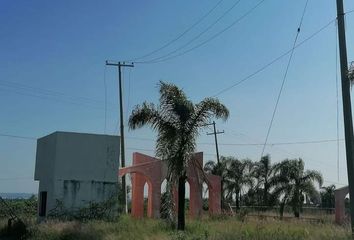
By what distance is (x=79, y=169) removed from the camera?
30578mm

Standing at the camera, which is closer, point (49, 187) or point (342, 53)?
point (342, 53)

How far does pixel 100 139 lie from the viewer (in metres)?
31.2

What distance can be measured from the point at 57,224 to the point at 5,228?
4.61 m

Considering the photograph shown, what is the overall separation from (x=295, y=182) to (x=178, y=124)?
100 feet

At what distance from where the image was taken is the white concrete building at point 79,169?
30172mm

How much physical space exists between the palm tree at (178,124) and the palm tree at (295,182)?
29.2 metres

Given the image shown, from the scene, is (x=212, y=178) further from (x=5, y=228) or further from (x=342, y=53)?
(x=342, y=53)

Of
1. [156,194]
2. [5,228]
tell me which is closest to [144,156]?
[156,194]

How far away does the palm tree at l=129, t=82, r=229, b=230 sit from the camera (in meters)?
22.4

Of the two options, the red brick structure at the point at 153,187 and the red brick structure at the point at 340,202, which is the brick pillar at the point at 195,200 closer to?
the red brick structure at the point at 153,187

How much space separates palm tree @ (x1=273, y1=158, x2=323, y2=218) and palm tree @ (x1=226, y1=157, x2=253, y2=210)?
11822mm

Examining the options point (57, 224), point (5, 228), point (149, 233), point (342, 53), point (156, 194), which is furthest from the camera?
point (156, 194)

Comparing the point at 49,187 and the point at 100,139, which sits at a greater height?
the point at 100,139

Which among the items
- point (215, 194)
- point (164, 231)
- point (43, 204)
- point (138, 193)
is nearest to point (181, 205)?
point (164, 231)
